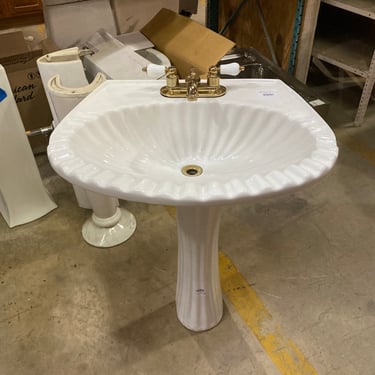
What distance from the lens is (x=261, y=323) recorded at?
4.09 feet

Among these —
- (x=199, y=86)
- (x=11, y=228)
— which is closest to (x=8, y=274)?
(x=11, y=228)

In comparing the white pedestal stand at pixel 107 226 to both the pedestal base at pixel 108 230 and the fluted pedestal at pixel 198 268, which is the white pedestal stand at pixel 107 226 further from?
the fluted pedestal at pixel 198 268

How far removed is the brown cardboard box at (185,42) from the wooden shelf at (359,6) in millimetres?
871

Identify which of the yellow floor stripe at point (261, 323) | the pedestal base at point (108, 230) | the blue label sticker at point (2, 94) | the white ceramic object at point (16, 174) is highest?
the blue label sticker at point (2, 94)

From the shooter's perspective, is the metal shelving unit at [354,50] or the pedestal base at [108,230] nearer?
the pedestal base at [108,230]

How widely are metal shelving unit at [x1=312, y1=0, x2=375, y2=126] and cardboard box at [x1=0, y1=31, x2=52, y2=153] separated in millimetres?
1517

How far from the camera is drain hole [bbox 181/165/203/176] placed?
2.88 feet

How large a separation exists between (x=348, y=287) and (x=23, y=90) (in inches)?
61.6

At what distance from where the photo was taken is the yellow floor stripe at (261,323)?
3.74ft

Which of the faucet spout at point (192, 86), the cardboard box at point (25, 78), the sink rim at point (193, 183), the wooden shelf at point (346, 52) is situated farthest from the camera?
the wooden shelf at point (346, 52)

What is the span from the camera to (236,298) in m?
1.33

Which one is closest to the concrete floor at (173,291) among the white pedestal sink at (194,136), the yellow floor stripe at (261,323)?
the yellow floor stripe at (261,323)

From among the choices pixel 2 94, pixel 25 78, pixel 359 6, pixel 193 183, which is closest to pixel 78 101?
pixel 2 94

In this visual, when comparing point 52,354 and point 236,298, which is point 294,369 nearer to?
point 236,298
